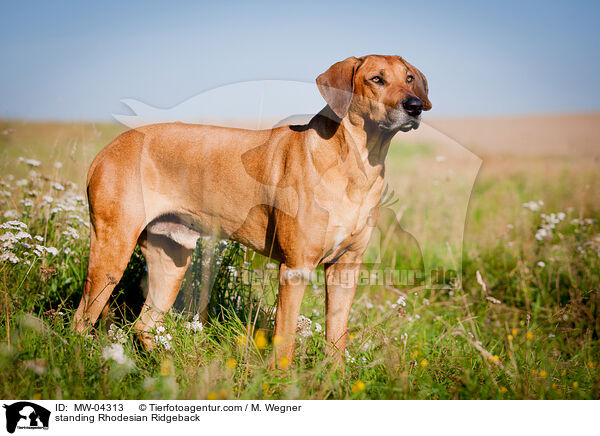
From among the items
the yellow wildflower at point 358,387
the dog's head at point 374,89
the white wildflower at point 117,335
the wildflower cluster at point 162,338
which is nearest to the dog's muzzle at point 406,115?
the dog's head at point 374,89

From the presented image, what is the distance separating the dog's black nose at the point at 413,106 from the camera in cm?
246

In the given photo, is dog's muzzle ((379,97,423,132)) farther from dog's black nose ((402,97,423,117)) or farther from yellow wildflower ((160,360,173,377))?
yellow wildflower ((160,360,173,377))

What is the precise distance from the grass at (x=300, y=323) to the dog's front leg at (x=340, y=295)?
119mm

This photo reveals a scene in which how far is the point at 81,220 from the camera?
3992mm

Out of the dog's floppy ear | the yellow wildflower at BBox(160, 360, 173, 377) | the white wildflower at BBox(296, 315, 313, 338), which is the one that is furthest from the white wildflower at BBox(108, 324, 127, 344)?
the dog's floppy ear

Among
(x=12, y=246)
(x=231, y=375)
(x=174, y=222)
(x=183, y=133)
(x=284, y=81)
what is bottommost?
(x=231, y=375)

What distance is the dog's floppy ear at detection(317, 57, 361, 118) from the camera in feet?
8.66

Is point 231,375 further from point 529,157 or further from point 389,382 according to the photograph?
point 529,157

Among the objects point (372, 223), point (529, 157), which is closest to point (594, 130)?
point (529, 157)

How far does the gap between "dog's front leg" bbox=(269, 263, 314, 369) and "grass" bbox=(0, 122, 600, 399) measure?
11cm

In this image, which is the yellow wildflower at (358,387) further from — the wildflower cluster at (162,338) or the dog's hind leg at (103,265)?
the dog's hind leg at (103,265)
